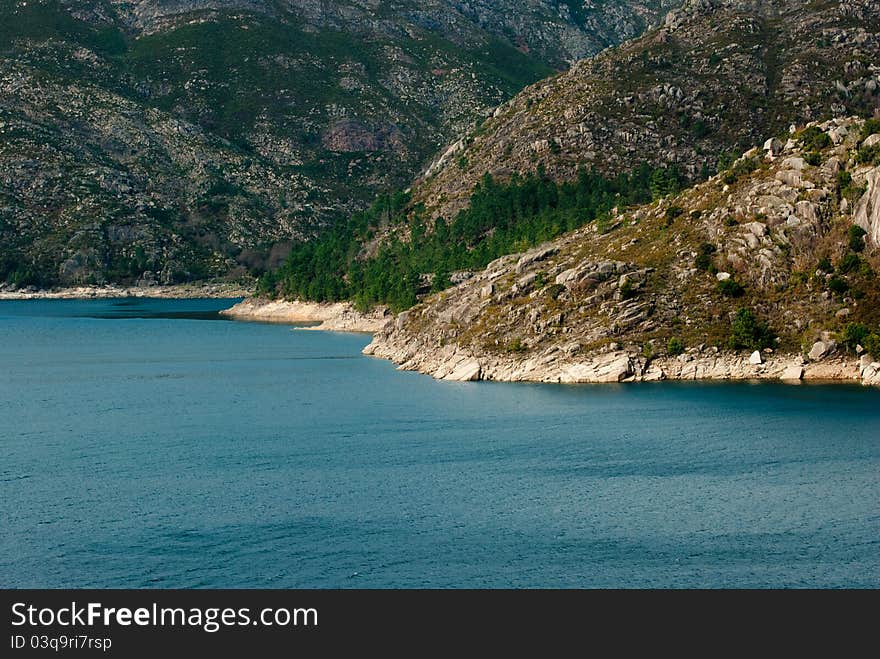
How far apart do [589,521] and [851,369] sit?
60757mm

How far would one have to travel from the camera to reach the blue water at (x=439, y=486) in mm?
57594

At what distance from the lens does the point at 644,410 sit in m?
102

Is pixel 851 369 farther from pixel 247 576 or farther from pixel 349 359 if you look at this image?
pixel 247 576

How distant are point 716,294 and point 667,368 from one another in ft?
38.5

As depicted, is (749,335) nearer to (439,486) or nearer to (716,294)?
(716,294)

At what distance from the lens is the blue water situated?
189ft

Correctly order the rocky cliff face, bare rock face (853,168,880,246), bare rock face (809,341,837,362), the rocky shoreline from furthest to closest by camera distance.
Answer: bare rock face (853,168,880,246), the rocky cliff face, bare rock face (809,341,837,362), the rocky shoreline

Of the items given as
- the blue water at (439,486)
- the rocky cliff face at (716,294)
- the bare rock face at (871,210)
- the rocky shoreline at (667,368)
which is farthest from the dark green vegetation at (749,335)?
the bare rock face at (871,210)

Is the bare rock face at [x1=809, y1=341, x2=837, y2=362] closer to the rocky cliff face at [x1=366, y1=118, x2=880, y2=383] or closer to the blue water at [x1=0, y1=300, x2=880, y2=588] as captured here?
the rocky cliff face at [x1=366, y1=118, x2=880, y2=383]

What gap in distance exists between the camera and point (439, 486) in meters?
74.6

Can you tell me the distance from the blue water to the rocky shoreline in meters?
3.53

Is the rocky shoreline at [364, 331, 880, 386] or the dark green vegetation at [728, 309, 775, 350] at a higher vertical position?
the dark green vegetation at [728, 309, 775, 350]

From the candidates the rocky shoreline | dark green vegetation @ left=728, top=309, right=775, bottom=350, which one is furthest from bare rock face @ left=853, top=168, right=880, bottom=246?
dark green vegetation @ left=728, top=309, right=775, bottom=350
